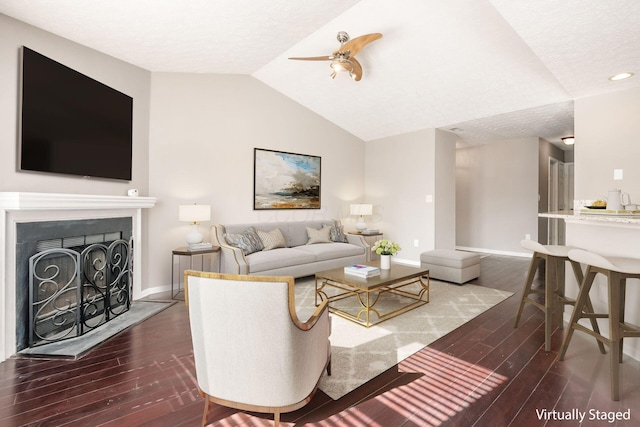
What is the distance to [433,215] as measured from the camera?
216 inches

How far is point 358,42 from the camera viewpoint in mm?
3287

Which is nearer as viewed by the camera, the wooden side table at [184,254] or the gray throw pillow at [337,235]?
the wooden side table at [184,254]

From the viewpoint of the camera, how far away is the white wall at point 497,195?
6.41m

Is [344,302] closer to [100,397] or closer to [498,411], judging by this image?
[498,411]

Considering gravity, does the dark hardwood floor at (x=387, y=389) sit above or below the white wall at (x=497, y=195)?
below

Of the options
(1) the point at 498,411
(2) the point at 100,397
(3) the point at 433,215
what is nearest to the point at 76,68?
(2) the point at 100,397

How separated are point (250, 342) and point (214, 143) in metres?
3.60

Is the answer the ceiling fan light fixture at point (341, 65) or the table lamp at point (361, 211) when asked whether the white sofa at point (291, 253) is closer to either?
the table lamp at point (361, 211)

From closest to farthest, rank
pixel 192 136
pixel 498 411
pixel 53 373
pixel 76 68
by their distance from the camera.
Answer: pixel 498 411, pixel 53 373, pixel 76 68, pixel 192 136

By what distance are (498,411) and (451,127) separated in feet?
15.9

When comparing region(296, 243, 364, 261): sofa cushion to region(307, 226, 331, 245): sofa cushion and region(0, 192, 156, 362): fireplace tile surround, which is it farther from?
region(0, 192, 156, 362): fireplace tile surround

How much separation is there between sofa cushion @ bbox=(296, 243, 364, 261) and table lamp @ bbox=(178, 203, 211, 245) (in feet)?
4.82

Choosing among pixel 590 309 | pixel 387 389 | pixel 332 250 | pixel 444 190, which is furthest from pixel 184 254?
pixel 444 190

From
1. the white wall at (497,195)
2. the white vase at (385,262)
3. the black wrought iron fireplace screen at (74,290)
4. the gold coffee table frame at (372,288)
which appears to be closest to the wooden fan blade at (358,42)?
the white vase at (385,262)
